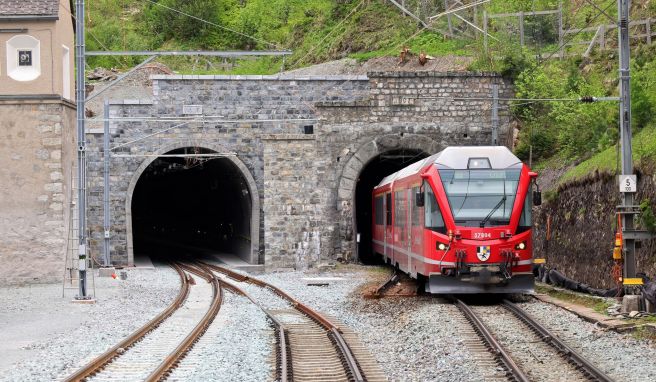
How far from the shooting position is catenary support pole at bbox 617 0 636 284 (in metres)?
16.1

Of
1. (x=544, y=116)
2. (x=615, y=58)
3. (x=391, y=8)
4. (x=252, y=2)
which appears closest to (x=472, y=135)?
(x=544, y=116)

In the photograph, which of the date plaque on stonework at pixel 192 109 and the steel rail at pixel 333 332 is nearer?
the steel rail at pixel 333 332

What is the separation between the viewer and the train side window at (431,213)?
18.4 meters

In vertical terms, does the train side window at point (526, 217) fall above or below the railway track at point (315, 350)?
above

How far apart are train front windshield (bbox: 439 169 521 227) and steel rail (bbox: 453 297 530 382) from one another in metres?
1.90

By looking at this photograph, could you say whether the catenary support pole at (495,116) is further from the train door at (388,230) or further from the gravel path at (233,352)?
the gravel path at (233,352)

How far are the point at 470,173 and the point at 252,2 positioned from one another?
5557 cm

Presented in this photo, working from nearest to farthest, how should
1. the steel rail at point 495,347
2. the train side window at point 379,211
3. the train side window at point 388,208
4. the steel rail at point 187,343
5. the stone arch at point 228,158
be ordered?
1. the steel rail at point 495,347
2. the steel rail at point 187,343
3. the train side window at point 388,208
4. the train side window at point 379,211
5. the stone arch at point 228,158

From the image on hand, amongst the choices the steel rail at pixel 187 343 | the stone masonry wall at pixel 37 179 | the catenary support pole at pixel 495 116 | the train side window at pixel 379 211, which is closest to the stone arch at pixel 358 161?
the train side window at pixel 379 211

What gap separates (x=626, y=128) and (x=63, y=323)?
9.65 meters

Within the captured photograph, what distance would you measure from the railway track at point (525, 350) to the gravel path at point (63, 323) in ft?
15.7

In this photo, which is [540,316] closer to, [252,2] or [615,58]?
[615,58]

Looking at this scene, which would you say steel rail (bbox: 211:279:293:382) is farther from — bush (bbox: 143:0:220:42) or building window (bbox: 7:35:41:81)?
bush (bbox: 143:0:220:42)

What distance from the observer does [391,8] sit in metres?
52.2
